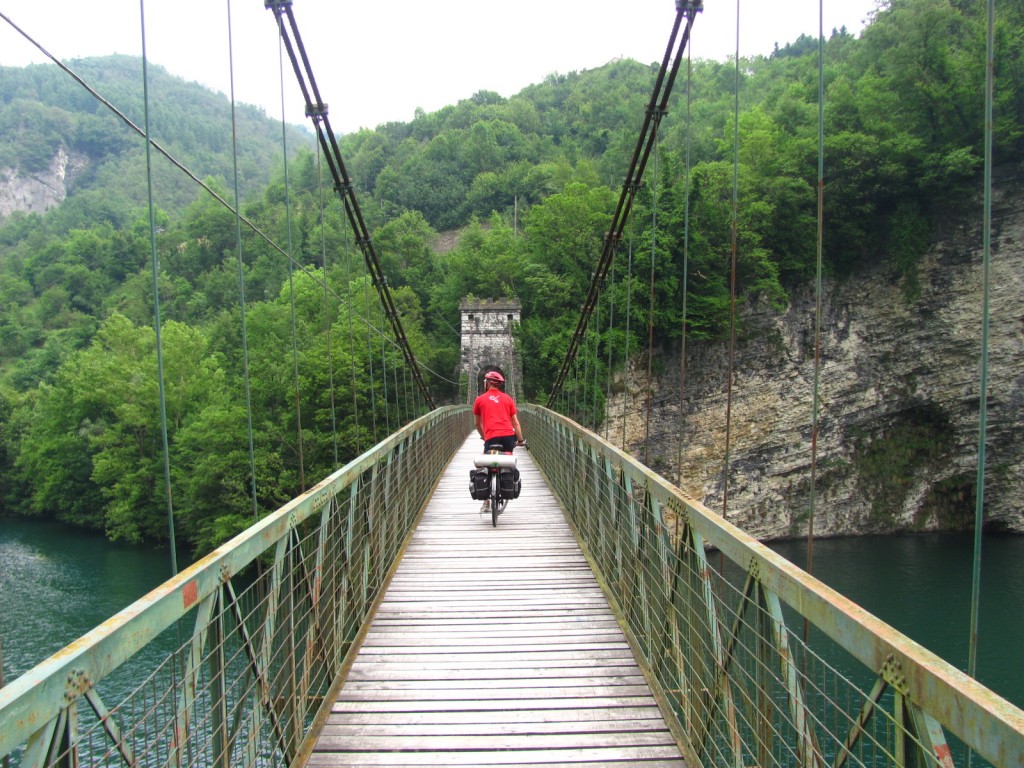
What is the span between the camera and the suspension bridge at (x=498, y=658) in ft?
3.70

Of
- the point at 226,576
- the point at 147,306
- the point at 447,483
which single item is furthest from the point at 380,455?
the point at 147,306

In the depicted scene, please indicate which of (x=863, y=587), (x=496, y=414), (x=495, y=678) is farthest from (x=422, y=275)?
(x=495, y=678)

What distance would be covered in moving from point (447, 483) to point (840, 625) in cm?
596

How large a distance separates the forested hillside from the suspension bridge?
4.13 m

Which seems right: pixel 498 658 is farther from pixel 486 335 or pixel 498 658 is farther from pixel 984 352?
pixel 486 335

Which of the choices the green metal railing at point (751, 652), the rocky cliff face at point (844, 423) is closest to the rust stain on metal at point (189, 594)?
the green metal railing at point (751, 652)

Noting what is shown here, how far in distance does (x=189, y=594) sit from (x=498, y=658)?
1.44 m

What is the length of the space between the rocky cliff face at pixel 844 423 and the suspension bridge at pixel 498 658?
15.9 meters

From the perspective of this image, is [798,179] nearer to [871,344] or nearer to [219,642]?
[871,344]

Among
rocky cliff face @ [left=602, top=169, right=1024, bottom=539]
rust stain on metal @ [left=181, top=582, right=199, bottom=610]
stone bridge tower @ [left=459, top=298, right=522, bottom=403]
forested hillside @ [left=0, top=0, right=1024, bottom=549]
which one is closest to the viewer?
rust stain on metal @ [left=181, top=582, right=199, bottom=610]

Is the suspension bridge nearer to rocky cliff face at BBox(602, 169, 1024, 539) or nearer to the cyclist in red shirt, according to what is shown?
the cyclist in red shirt

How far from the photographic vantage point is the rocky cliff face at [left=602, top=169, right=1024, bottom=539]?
63.4 feet

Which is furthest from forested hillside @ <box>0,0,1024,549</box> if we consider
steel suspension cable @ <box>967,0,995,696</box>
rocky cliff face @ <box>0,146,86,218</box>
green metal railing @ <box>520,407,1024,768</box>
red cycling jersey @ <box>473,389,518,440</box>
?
rocky cliff face @ <box>0,146,86,218</box>

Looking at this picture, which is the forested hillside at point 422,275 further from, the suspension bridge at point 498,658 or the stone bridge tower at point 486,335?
the suspension bridge at point 498,658
